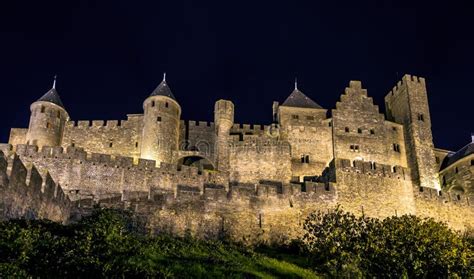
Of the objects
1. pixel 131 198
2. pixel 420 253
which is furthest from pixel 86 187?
pixel 420 253

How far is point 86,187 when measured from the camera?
3547 centimetres

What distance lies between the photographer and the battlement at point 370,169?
111ft

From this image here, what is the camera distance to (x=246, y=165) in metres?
41.4

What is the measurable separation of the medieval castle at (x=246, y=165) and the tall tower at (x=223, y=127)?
0.09 meters

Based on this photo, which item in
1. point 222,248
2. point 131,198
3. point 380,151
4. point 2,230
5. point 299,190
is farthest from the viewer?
point 380,151

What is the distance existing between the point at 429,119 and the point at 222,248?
102ft

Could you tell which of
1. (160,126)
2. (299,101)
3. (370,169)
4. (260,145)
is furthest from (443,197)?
(160,126)

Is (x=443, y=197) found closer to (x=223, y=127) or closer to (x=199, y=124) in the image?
(x=223, y=127)

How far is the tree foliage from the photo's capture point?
66.6ft

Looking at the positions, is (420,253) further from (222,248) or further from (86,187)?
(86,187)

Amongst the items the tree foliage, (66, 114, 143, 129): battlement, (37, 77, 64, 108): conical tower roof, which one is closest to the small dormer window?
(66, 114, 143, 129): battlement

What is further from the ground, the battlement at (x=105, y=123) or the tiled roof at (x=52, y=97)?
the tiled roof at (x=52, y=97)

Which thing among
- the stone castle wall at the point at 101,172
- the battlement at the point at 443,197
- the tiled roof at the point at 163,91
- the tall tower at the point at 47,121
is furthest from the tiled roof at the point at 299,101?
the tall tower at the point at 47,121

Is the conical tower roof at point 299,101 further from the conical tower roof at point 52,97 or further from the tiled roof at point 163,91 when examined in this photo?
the conical tower roof at point 52,97
